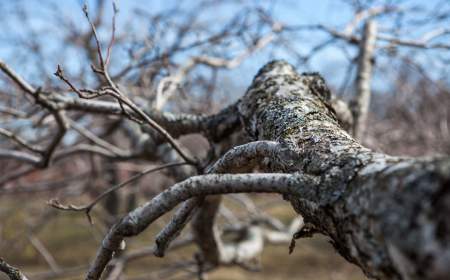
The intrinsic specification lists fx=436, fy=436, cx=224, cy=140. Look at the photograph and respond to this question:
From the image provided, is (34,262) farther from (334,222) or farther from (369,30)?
(334,222)

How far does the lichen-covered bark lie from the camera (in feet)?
2.18

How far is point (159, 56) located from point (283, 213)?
465 inches

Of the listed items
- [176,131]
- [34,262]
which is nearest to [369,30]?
[176,131]

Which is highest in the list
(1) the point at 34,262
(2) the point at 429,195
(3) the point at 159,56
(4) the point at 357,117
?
(3) the point at 159,56

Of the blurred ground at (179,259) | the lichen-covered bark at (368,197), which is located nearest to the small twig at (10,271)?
the lichen-covered bark at (368,197)

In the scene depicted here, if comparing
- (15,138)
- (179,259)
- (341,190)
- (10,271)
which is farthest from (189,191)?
(179,259)

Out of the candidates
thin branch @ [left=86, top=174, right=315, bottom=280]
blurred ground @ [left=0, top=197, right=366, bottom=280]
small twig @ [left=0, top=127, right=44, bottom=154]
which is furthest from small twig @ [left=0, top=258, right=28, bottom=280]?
blurred ground @ [left=0, top=197, right=366, bottom=280]

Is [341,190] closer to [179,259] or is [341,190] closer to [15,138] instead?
[15,138]

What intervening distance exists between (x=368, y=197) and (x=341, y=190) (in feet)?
0.27

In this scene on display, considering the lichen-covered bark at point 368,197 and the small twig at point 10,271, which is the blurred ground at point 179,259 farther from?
the lichen-covered bark at point 368,197

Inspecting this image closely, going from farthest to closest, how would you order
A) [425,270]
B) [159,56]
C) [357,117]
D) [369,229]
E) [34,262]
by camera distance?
[34,262]
[159,56]
[357,117]
[369,229]
[425,270]

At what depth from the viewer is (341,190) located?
886 mm

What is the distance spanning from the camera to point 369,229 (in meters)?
0.80

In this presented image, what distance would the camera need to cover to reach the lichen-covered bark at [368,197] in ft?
2.18
